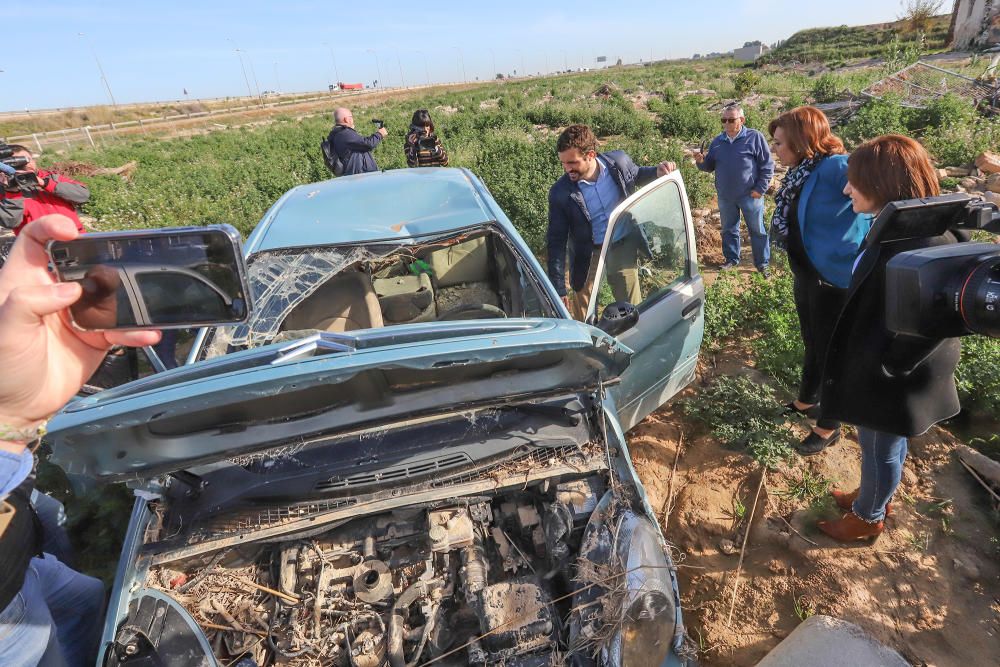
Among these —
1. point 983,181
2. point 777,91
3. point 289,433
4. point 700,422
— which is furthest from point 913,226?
point 777,91

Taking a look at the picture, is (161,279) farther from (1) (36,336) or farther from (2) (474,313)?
(2) (474,313)

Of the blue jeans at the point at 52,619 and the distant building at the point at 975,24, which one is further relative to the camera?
the distant building at the point at 975,24

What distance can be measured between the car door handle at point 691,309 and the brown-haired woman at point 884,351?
0.91 meters

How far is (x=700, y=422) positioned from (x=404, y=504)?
2480 millimetres

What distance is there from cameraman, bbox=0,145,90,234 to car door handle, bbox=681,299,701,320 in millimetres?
4325

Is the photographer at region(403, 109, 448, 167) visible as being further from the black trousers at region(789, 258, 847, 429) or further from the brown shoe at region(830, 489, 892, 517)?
the brown shoe at region(830, 489, 892, 517)

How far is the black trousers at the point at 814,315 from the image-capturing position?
107 inches

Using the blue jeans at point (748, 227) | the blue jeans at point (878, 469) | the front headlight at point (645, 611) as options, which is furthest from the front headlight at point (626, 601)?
the blue jeans at point (748, 227)

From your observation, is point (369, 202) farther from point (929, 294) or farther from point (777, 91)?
point (777, 91)

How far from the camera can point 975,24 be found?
22.1 m

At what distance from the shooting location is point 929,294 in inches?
57.5

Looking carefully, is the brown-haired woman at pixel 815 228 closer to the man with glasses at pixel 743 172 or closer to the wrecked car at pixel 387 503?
the wrecked car at pixel 387 503

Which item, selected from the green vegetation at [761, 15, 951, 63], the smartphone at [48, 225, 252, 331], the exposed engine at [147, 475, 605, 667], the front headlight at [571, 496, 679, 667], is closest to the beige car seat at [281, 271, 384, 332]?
the exposed engine at [147, 475, 605, 667]

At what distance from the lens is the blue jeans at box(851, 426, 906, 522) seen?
219 centimetres
